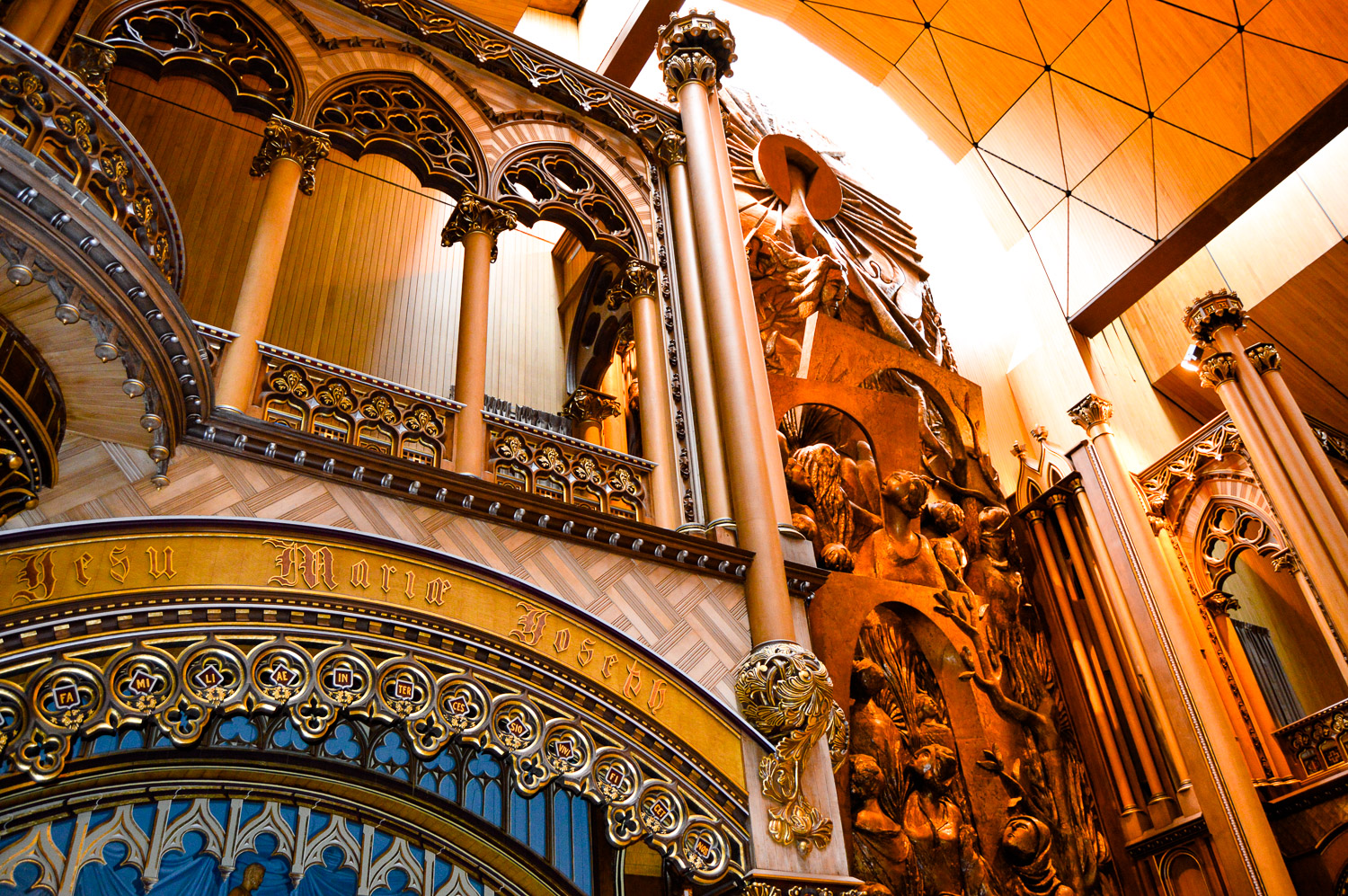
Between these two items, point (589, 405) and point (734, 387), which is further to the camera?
point (589, 405)

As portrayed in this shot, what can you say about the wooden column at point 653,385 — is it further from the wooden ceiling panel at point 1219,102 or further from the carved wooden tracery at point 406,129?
the wooden ceiling panel at point 1219,102

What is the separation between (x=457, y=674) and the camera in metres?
4.86

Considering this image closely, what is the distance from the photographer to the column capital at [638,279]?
754 centimetres

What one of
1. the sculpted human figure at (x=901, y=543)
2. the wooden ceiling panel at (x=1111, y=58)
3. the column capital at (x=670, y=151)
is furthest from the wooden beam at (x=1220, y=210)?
the column capital at (x=670, y=151)

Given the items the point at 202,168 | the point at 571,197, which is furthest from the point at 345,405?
the point at 202,168

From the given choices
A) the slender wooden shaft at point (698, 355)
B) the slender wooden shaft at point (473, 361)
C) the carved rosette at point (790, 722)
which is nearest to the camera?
the carved rosette at point (790, 722)

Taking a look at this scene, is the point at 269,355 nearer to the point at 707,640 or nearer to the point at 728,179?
the point at 707,640

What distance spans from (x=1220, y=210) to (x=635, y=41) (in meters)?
7.30

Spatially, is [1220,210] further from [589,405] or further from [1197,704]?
[589,405]

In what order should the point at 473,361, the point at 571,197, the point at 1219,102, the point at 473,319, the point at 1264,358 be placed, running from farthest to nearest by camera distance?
1. the point at 1219,102
2. the point at 1264,358
3. the point at 571,197
4. the point at 473,319
5. the point at 473,361

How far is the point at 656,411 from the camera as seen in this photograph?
7.00 m

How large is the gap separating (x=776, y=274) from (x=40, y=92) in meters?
7.39

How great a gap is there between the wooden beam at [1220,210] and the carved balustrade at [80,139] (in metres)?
11.6

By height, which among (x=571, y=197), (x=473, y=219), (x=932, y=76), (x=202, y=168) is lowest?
(x=473, y=219)
